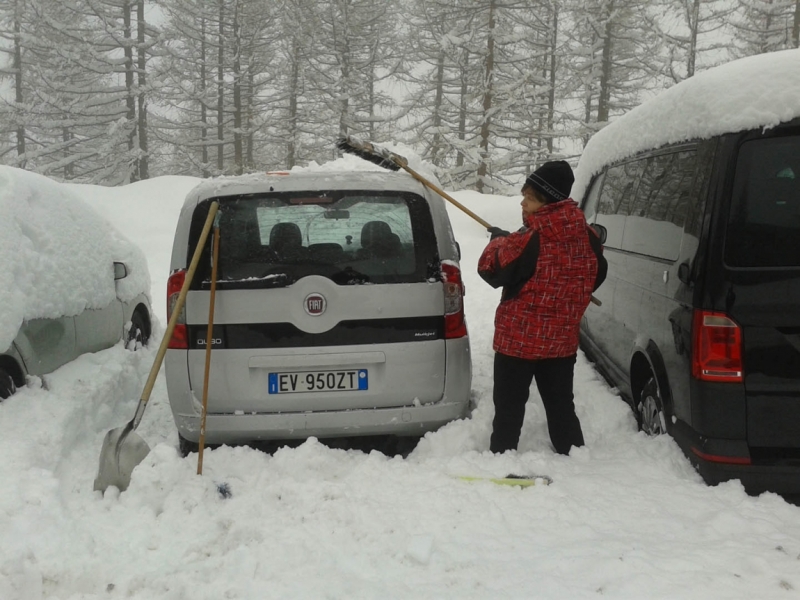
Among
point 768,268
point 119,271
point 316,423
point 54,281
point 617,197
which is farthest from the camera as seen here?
point 119,271

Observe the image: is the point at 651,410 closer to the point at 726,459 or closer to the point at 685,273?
the point at 726,459

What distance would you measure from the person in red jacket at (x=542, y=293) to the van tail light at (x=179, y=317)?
1.72 meters

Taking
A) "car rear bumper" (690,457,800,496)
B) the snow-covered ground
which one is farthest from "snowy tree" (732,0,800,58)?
the snow-covered ground

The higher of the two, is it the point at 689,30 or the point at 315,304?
the point at 689,30

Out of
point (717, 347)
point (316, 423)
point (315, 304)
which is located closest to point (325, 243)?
point (315, 304)

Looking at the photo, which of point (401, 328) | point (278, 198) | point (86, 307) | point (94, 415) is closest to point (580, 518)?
point (401, 328)

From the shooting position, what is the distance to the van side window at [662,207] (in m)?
3.26

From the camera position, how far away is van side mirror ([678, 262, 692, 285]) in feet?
9.80

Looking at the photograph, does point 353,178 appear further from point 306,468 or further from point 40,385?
point 40,385

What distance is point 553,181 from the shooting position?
11.2ft

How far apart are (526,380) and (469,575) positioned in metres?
Result: 1.35

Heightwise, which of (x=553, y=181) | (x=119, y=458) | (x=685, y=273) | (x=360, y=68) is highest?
(x=360, y=68)

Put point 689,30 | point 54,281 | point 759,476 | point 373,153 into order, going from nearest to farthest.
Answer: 1. point 759,476
2. point 54,281
3. point 373,153
4. point 689,30

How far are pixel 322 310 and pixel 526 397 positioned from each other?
1.30 m
